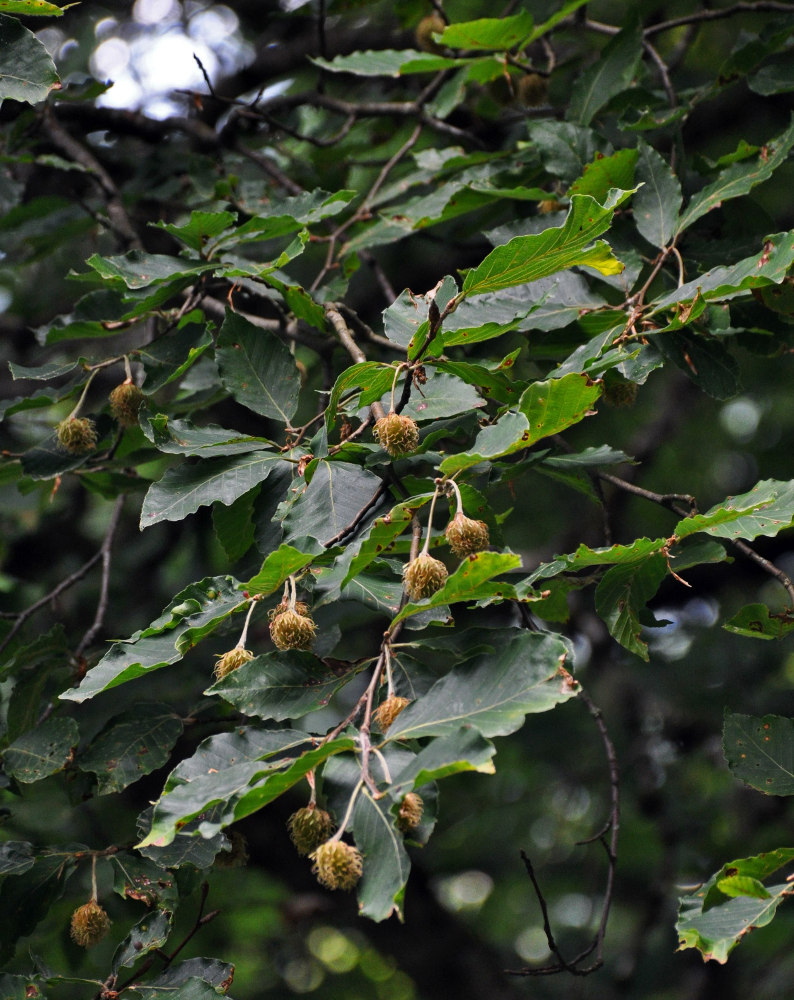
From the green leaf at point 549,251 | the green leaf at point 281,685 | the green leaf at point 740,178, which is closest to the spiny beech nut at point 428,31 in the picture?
the green leaf at point 740,178

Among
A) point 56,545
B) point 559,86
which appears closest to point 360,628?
point 56,545

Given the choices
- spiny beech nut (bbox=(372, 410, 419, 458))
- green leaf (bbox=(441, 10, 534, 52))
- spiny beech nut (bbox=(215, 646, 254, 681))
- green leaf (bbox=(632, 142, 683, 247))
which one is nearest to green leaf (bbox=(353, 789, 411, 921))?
spiny beech nut (bbox=(215, 646, 254, 681))

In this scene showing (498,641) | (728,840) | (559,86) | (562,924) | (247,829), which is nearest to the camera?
(498,641)

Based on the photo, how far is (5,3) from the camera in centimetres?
142

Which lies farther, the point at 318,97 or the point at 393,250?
the point at 393,250

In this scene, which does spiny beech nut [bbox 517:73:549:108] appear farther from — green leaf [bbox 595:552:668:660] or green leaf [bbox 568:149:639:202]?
green leaf [bbox 595:552:668:660]

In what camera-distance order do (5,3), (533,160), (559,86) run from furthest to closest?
(559,86) < (533,160) < (5,3)

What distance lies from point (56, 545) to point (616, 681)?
2270 millimetres

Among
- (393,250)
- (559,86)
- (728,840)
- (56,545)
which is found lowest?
(728,840)

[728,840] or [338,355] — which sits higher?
[338,355]

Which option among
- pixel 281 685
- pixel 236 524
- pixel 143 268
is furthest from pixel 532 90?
pixel 281 685

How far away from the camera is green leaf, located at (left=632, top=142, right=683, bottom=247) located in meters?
1.76

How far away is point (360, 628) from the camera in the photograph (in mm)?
3256

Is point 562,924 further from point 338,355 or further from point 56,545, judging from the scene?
point 338,355
